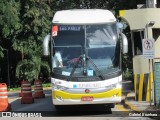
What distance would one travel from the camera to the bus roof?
1404 centimetres

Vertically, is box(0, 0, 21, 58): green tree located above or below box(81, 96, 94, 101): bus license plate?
Answer: above

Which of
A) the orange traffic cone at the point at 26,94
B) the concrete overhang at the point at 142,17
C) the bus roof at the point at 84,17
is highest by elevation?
the bus roof at the point at 84,17

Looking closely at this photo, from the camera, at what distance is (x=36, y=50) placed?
4119 centimetres

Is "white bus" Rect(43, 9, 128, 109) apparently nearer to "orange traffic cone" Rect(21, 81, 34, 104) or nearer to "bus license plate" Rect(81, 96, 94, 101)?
"bus license plate" Rect(81, 96, 94, 101)

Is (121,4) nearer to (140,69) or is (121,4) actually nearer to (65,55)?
(140,69)

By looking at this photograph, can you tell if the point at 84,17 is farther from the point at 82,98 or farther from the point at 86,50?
the point at 82,98

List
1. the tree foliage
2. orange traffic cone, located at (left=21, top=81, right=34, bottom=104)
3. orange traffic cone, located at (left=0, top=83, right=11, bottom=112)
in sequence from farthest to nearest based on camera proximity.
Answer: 1. the tree foliage
2. orange traffic cone, located at (left=21, top=81, right=34, bottom=104)
3. orange traffic cone, located at (left=0, top=83, right=11, bottom=112)

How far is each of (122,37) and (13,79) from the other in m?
36.4

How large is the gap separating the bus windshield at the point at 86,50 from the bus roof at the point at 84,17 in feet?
0.65

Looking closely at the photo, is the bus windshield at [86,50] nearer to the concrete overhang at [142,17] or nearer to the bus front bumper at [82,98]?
the bus front bumper at [82,98]

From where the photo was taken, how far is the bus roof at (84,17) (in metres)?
14.0

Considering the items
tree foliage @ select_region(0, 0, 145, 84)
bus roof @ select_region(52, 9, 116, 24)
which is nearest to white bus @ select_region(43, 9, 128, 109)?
bus roof @ select_region(52, 9, 116, 24)

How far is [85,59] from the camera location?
1348 cm

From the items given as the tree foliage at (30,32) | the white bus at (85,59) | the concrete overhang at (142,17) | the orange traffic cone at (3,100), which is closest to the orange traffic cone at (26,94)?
the orange traffic cone at (3,100)
